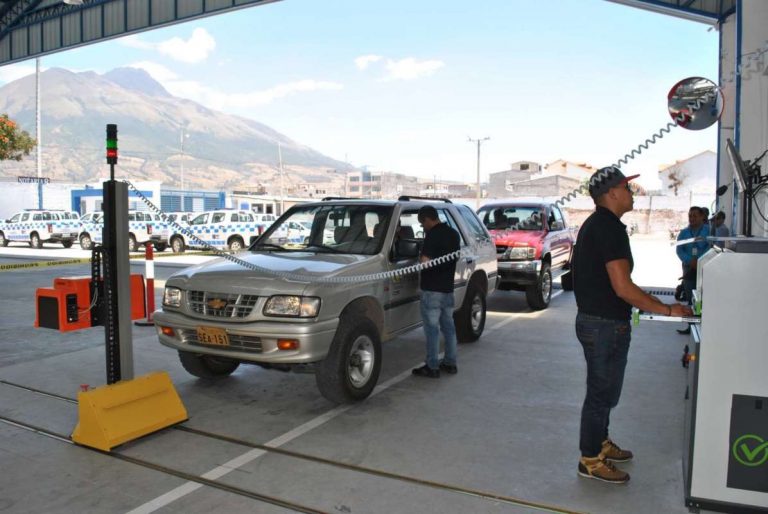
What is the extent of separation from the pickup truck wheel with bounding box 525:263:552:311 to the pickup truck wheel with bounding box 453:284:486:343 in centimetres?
240

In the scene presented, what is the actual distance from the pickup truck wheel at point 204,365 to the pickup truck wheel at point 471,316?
285cm

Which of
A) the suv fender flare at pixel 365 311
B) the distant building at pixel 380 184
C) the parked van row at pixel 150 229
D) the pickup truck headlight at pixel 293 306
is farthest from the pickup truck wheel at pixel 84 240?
the distant building at pixel 380 184

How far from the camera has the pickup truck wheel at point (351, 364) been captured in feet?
16.1

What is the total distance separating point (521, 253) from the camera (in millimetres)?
9727

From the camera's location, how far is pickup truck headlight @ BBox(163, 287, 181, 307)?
518 cm

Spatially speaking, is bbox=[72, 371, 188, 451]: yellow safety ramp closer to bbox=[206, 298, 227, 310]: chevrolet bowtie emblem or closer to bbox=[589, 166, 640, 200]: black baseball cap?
bbox=[206, 298, 227, 310]: chevrolet bowtie emblem

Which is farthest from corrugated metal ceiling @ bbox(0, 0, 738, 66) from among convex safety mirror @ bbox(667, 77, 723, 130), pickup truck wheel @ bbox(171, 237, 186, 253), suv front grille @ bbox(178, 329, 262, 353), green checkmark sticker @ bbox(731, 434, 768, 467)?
green checkmark sticker @ bbox(731, 434, 768, 467)

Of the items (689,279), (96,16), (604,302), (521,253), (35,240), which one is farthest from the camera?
(35,240)

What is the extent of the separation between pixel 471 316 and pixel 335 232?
2.37 meters

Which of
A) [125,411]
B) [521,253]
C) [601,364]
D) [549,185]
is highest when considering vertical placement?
[549,185]

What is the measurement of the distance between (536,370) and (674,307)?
3101mm

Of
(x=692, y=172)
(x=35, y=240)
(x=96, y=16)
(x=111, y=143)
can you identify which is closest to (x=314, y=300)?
(x=111, y=143)

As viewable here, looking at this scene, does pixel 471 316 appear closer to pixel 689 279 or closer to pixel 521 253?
pixel 521 253

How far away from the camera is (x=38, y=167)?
4591cm
